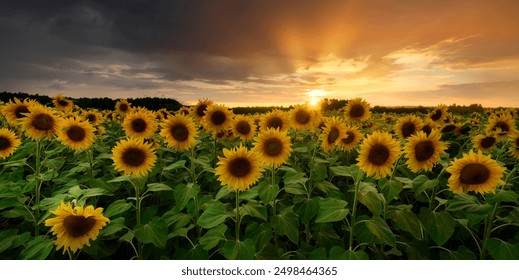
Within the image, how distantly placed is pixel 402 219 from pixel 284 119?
181 centimetres

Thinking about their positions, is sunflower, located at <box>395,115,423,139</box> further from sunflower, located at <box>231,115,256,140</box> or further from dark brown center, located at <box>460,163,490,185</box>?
sunflower, located at <box>231,115,256,140</box>

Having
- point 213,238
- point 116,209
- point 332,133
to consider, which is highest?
point 332,133

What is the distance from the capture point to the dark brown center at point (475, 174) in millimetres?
2312

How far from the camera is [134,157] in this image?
2.79m

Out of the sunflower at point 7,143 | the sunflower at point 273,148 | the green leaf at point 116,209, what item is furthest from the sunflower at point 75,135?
the sunflower at point 273,148

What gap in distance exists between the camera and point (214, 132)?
3.66 m

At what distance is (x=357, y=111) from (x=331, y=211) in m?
2.52

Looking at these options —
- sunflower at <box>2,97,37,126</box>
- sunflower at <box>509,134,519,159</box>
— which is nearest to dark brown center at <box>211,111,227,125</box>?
sunflower at <box>2,97,37,126</box>

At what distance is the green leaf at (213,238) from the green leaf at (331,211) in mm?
617

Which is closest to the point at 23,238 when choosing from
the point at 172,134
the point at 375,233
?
the point at 172,134

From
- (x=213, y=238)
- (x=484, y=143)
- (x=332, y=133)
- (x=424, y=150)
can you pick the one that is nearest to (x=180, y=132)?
Result: (x=213, y=238)

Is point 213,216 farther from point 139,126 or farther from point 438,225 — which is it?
point 139,126

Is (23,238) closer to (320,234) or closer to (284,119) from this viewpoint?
(320,234)

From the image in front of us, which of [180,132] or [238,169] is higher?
[180,132]
